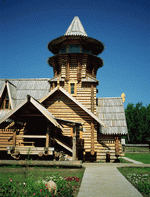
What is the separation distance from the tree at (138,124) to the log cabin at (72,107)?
4217 cm

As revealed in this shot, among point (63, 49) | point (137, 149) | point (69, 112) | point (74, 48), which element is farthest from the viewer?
point (137, 149)

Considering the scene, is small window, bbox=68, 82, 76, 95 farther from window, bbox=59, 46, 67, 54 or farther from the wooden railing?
the wooden railing

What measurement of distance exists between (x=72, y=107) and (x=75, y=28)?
33.7 feet

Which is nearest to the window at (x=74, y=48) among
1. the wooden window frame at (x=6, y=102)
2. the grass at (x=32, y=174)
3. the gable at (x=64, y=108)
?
the gable at (x=64, y=108)

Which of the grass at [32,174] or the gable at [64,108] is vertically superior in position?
the gable at [64,108]

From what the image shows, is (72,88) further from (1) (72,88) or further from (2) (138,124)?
(2) (138,124)

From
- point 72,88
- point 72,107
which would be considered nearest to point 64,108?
point 72,107

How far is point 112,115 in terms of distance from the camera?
59.9ft

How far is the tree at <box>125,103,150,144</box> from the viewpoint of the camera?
5731cm

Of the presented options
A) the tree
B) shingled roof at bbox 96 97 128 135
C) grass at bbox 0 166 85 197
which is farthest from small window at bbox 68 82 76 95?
the tree

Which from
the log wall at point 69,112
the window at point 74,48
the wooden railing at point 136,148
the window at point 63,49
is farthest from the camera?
the wooden railing at point 136,148

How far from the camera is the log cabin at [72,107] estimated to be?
49.9 ft

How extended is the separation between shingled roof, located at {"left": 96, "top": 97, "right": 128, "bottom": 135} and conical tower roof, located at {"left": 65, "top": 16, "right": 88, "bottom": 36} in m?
7.82

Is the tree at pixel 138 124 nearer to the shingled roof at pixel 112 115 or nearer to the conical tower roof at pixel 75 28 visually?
the shingled roof at pixel 112 115
